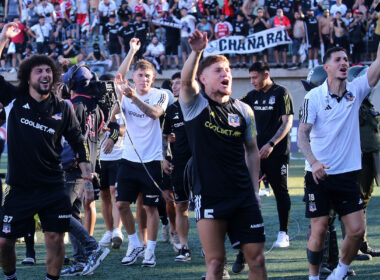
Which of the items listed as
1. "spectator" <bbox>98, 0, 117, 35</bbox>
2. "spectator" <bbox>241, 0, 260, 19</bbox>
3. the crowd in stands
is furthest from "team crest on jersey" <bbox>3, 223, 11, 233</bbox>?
"spectator" <bbox>98, 0, 117, 35</bbox>

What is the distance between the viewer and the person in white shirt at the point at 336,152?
6.08 meters

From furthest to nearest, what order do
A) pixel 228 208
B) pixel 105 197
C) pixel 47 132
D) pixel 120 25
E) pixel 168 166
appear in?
pixel 120 25 < pixel 105 197 < pixel 168 166 < pixel 47 132 < pixel 228 208

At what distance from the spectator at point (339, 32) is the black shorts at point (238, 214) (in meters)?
17.8

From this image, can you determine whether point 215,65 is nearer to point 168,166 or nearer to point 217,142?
point 217,142

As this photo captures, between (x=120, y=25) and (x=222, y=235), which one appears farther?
(x=120, y=25)

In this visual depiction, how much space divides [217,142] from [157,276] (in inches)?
95.6

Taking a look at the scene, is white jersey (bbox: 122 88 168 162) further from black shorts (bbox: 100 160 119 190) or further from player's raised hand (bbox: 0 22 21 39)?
player's raised hand (bbox: 0 22 21 39)

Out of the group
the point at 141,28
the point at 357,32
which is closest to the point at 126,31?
the point at 141,28

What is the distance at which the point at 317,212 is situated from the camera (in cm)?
612

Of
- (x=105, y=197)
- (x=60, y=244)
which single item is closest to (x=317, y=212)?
(x=60, y=244)

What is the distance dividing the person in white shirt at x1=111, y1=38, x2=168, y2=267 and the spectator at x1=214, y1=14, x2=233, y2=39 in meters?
16.6

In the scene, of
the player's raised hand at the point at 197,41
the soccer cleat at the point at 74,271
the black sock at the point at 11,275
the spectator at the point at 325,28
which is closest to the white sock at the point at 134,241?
the soccer cleat at the point at 74,271

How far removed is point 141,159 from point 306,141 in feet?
7.62

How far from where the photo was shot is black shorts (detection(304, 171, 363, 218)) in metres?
6.07
